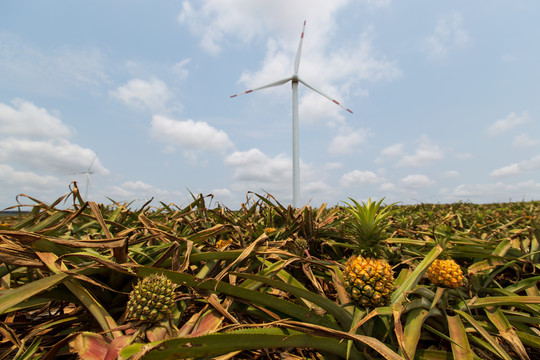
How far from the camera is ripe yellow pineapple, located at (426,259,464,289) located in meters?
1.66

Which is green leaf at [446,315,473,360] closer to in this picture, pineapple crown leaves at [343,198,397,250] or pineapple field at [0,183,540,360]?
pineapple field at [0,183,540,360]

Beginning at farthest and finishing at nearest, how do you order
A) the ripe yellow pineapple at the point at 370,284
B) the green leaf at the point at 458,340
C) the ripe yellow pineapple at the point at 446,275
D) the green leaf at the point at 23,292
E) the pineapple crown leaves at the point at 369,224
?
the pineapple crown leaves at the point at 369,224
the ripe yellow pineapple at the point at 446,275
the ripe yellow pineapple at the point at 370,284
the green leaf at the point at 458,340
the green leaf at the point at 23,292

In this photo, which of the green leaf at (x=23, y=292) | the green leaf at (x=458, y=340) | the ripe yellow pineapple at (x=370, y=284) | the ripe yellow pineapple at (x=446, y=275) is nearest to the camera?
the green leaf at (x=23, y=292)

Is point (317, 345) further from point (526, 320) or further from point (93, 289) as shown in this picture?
point (526, 320)

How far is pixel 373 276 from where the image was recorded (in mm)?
1420

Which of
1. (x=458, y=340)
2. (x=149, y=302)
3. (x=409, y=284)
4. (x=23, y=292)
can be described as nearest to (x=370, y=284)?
(x=409, y=284)

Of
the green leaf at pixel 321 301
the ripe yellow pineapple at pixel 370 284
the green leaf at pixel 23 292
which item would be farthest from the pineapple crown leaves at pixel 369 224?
the green leaf at pixel 23 292

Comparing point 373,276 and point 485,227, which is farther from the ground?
point 485,227

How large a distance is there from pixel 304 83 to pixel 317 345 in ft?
67.3

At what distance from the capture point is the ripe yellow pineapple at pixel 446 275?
65.2 inches

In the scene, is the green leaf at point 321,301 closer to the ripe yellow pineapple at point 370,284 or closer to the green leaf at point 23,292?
the ripe yellow pineapple at point 370,284

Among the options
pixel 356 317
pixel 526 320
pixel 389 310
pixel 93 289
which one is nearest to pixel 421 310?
pixel 389 310

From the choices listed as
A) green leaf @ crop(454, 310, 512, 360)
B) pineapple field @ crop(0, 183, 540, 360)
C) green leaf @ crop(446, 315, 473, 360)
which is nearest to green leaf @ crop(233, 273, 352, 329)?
pineapple field @ crop(0, 183, 540, 360)

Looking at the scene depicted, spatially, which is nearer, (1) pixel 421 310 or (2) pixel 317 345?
(2) pixel 317 345
